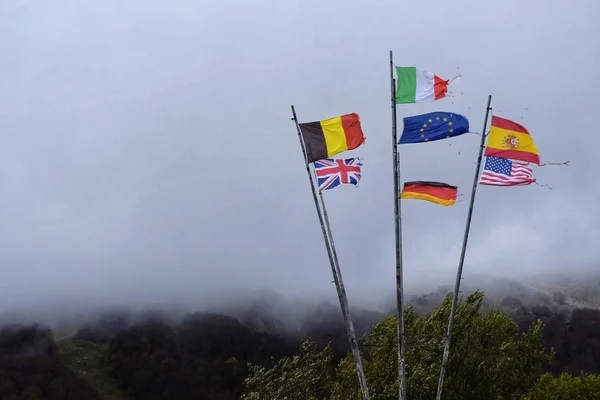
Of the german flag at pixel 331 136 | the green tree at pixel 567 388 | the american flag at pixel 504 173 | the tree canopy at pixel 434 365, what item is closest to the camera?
the american flag at pixel 504 173

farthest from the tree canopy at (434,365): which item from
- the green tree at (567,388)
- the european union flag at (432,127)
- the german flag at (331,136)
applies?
the german flag at (331,136)

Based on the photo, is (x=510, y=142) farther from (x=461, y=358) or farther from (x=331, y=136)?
(x=461, y=358)

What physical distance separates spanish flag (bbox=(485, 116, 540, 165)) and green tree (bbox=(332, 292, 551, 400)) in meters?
17.0

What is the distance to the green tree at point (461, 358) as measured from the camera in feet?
135

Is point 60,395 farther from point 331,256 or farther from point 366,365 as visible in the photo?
point 331,256

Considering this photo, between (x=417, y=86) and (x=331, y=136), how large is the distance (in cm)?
393

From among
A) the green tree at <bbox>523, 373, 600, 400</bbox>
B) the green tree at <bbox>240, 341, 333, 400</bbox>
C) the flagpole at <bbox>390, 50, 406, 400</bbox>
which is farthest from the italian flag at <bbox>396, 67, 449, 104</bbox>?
the green tree at <bbox>523, 373, 600, 400</bbox>

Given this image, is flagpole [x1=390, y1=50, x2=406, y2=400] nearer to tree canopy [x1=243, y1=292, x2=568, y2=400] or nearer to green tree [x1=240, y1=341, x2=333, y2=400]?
tree canopy [x1=243, y1=292, x2=568, y2=400]

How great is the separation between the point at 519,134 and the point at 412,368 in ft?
66.5

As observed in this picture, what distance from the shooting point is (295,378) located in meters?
47.2

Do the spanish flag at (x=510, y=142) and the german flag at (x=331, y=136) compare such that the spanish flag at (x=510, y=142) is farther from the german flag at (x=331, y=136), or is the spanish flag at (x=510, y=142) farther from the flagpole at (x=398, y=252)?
the german flag at (x=331, y=136)

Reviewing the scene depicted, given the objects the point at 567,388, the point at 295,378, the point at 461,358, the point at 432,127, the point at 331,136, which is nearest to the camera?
the point at 432,127

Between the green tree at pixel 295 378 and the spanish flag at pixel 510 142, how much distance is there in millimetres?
27006

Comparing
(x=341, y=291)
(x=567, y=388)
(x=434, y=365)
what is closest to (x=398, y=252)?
(x=341, y=291)
